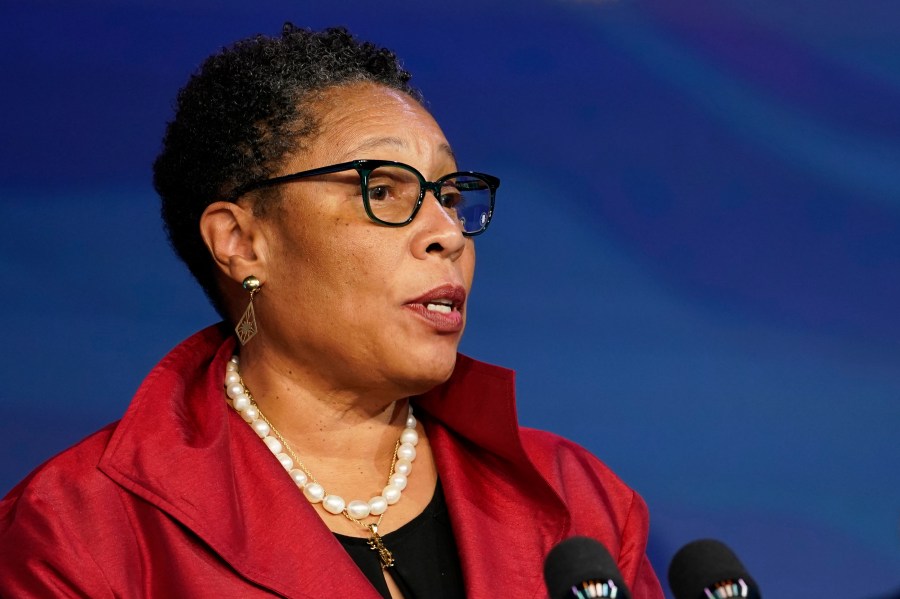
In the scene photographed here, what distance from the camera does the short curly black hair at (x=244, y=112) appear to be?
71.9 inches

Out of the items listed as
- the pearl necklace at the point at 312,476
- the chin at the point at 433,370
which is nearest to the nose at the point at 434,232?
the chin at the point at 433,370

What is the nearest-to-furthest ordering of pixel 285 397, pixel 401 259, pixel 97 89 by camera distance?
pixel 401 259 → pixel 285 397 → pixel 97 89

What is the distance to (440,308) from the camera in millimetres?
1759

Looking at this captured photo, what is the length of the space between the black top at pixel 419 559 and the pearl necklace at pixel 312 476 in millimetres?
20

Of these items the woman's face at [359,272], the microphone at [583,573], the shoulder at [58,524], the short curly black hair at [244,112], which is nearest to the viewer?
the microphone at [583,573]

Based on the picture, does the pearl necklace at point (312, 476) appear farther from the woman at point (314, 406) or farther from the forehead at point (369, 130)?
the forehead at point (369, 130)

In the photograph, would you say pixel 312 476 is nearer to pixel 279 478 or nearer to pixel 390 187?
pixel 279 478

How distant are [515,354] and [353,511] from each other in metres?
0.89

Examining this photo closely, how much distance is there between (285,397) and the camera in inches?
72.4

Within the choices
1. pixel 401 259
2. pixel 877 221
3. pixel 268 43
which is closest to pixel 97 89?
pixel 268 43

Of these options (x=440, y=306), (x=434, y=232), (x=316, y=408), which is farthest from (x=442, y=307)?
(x=316, y=408)

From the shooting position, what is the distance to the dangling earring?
1797 millimetres

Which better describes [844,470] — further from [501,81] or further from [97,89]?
[97,89]

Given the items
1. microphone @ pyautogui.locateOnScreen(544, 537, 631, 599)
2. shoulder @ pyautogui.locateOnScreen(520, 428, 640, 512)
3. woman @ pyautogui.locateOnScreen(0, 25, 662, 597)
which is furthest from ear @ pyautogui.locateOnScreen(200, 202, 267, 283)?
microphone @ pyautogui.locateOnScreen(544, 537, 631, 599)
